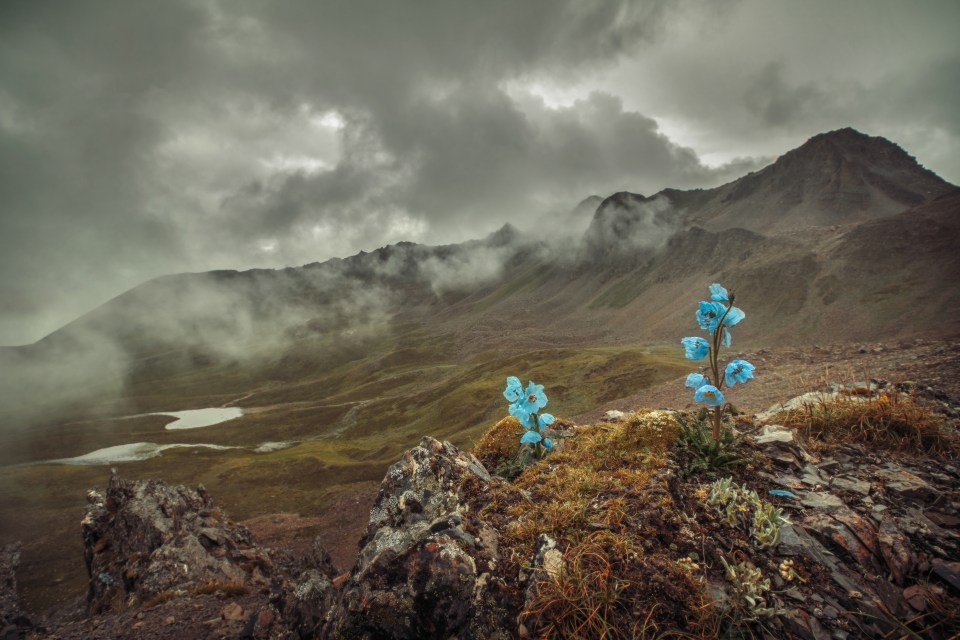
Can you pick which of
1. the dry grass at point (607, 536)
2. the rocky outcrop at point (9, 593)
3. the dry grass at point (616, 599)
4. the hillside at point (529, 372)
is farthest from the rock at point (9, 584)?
the dry grass at point (616, 599)

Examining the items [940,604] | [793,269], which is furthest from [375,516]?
[793,269]

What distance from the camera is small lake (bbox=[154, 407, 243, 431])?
12200 cm

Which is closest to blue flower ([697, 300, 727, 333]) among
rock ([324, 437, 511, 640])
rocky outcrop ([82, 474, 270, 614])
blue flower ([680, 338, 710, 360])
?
blue flower ([680, 338, 710, 360])

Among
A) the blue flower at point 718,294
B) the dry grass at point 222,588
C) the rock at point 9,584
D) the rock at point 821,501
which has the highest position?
the blue flower at point 718,294

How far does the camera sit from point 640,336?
130125mm

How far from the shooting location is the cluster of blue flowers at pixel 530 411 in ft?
25.5

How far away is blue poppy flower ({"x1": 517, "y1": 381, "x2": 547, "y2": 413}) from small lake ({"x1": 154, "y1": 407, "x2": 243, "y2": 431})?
14123 centimetres

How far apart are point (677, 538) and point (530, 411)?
354cm

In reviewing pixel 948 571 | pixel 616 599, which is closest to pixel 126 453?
pixel 616 599

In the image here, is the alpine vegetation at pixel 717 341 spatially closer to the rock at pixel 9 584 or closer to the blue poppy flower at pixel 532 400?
the blue poppy flower at pixel 532 400

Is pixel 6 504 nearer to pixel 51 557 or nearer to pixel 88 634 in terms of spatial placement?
pixel 51 557

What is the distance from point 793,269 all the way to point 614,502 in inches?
4941

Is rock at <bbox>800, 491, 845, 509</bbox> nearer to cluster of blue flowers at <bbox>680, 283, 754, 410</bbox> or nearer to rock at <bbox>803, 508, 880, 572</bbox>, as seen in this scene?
rock at <bbox>803, 508, 880, 572</bbox>

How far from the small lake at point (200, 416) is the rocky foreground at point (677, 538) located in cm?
14175
